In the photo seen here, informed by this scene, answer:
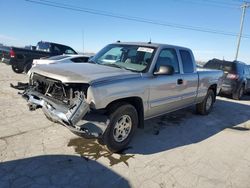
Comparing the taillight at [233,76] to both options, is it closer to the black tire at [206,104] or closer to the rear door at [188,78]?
the black tire at [206,104]

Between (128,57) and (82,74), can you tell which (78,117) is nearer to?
(82,74)

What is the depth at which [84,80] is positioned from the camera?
376 cm

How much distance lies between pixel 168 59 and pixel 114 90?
6.68 ft

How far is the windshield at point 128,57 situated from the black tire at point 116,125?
0.90 m

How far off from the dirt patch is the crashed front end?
1.78 ft

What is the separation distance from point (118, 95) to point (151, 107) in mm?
1115

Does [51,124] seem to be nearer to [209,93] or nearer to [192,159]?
[192,159]

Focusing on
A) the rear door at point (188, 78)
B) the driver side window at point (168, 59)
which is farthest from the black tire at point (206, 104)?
the driver side window at point (168, 59)

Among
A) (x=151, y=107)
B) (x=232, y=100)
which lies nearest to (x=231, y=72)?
(x=232, y=100)

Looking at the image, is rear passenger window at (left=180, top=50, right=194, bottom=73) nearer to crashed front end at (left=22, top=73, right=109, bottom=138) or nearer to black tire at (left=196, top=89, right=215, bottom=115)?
black tire at (left=196, top=89, right=215, bottom=115)

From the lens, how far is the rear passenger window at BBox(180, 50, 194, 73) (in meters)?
6.05

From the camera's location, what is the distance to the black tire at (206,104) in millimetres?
7574

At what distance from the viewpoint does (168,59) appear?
5.52 meters

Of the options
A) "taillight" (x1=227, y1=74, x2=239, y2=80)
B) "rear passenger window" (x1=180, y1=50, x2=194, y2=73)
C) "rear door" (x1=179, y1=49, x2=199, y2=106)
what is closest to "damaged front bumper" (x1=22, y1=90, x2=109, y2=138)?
A: "rear door" (x1=179, y1=49, x2=199, y2=106)
